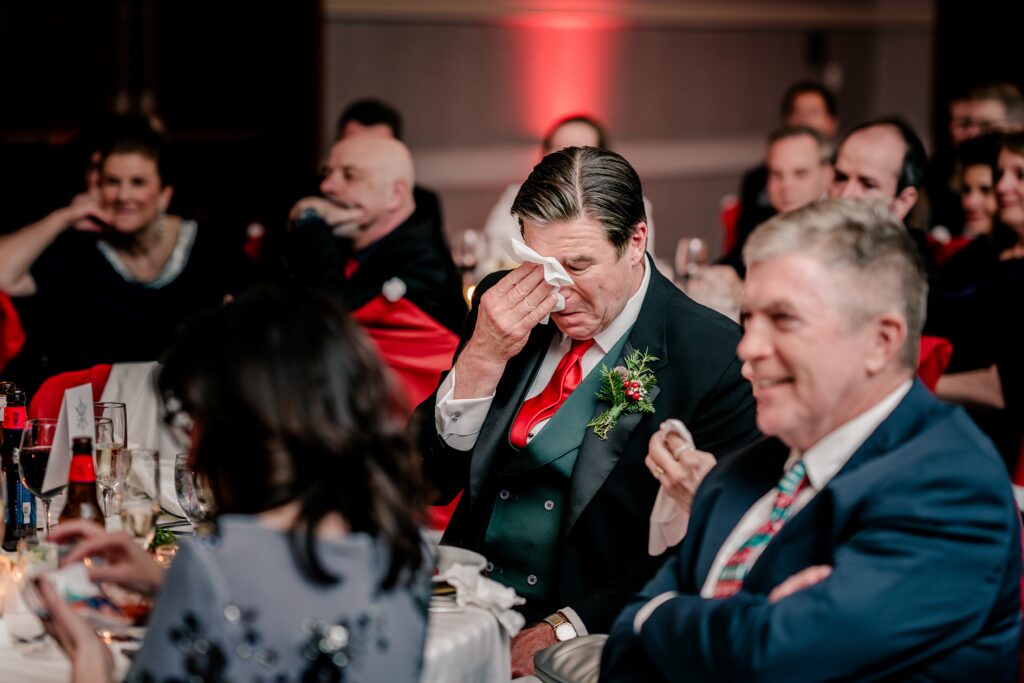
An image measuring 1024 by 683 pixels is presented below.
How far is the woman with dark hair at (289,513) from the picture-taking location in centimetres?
136

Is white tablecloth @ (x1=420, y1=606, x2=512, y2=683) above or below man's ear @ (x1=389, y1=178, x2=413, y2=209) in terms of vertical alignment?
below

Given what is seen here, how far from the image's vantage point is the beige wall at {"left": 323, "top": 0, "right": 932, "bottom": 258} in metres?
7.81

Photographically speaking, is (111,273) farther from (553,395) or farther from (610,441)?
(610,441)

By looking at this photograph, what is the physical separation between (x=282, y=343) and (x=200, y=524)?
0.80 metres

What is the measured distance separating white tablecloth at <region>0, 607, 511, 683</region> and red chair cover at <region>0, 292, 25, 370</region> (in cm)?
245

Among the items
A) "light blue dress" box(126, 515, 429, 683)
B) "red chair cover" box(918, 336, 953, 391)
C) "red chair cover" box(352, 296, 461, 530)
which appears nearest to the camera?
"light blue dress" box(126, 515, 429, 683)

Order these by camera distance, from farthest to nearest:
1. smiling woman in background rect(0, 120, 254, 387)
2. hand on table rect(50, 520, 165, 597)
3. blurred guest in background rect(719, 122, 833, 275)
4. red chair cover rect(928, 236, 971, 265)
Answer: blurred guest in background rect(719, 122, 833, 275), red chair cover rect(928, 236, 971, 265), smiling woman in background rect(0, 120, 254, 387), hand on table rect(50, 520, 165, 597)

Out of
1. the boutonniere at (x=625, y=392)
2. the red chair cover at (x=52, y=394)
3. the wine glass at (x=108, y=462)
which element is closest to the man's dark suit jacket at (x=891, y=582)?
the boutonniere at (x=625, y=392)

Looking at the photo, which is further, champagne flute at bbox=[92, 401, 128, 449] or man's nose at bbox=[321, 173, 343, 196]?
man's nose at bbox=[321, 173, 343, 196]

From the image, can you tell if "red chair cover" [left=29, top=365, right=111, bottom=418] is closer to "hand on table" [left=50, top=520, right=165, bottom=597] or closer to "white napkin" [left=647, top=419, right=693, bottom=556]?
"hand on table" [left=50, top=520, right=165, bottom=597]

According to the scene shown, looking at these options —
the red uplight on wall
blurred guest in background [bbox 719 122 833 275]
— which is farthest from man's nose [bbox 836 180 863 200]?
the red uplight on wall

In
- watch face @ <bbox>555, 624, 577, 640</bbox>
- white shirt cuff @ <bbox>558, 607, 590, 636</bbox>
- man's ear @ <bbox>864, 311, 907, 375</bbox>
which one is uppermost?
man's ear @ <bbox>864, 311, 907, 375</bbox>

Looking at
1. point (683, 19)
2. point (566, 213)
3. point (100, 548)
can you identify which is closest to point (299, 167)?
point (683, 19)

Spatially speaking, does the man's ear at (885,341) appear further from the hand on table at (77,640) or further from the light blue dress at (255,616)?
the hand on table at (77,640)
